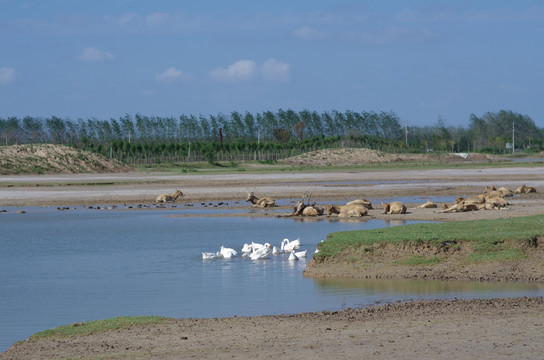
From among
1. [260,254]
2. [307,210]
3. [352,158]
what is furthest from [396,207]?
[352,158]

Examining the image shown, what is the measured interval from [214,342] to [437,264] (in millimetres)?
7042

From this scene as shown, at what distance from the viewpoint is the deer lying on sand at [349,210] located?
2923 cm

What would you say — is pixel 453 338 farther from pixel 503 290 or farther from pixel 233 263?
pixel 233 263

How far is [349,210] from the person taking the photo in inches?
1168

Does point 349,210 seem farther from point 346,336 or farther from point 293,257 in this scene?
point 346,336

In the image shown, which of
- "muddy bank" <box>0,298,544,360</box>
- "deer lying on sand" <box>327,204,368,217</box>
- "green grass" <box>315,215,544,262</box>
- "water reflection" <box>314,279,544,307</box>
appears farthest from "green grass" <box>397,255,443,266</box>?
"deer lying on sand" <box>327,204,368,217</box>

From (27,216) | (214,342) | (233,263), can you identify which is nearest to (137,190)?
(27,216)

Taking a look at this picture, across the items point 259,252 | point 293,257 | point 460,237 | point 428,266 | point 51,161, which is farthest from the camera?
point 51,161

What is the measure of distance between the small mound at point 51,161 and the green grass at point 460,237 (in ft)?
186

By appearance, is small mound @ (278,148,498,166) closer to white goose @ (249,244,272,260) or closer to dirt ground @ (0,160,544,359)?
white goose @ (249,244,272,260)

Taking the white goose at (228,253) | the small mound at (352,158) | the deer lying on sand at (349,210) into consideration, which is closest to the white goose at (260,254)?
the white goose at (228,253)

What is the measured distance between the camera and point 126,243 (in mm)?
24375

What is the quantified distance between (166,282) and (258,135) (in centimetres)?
11260

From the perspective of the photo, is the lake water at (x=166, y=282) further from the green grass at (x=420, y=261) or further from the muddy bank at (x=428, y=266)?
the green grass at (x=420, y=261)
